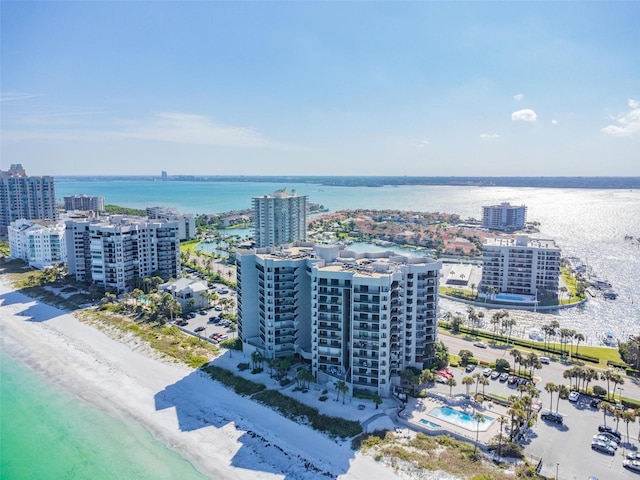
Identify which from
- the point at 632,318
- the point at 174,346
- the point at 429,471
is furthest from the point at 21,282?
the point at 632,318

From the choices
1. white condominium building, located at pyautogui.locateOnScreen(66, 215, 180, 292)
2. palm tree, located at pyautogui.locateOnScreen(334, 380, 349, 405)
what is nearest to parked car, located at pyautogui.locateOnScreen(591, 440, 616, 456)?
palm tree, located at pyautogui.locateOnScreen(334, 380, 349, 405)

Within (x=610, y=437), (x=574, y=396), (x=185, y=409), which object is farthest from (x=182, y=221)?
(x=610, y=437)

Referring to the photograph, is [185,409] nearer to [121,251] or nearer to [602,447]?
[602,447]

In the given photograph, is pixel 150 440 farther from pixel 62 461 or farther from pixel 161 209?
pixel 161 209

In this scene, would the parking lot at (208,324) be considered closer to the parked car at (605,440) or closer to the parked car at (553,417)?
the parked car at (553,417)

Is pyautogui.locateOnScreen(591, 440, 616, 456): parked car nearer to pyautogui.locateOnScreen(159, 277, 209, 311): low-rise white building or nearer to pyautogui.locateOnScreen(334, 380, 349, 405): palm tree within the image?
pyautogui.locateOnScreen(334, 380, 349, 405): palm tree

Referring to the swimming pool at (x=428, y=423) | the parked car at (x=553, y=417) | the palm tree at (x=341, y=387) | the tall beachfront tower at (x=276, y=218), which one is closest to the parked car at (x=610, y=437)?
the parked car at (x=553, y=417)
